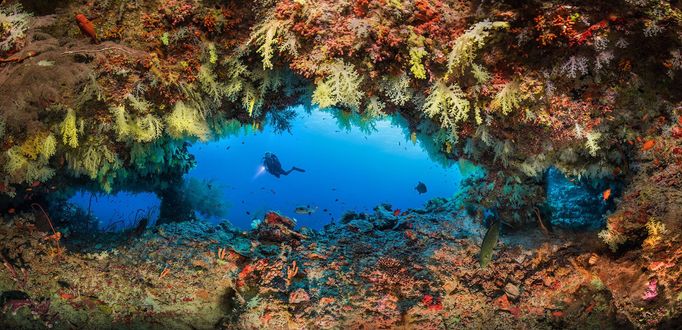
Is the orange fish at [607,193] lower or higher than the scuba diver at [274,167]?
lower

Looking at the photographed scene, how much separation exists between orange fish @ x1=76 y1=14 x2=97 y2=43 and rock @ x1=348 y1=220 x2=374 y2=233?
489cm

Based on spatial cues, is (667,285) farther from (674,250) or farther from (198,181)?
(198,181)

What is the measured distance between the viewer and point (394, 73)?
150 inches

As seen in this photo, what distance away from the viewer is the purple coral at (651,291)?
11.3 ft

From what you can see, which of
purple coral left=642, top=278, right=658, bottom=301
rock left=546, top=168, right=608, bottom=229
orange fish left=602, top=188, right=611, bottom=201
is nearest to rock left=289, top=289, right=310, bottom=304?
purple coral left=642, top=278, right=658, bottom=301

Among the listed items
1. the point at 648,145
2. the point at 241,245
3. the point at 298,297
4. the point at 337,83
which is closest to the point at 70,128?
the point at 241,245

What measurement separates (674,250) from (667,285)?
0.35 metres

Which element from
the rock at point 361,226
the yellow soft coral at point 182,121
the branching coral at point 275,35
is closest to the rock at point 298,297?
the rock at point 361,226

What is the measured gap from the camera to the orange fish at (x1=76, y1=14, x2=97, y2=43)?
12.7 feet

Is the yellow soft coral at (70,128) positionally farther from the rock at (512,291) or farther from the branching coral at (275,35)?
the rock at (512,291)

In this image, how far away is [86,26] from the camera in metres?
3.90

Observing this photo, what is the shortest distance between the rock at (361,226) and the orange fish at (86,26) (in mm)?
4894

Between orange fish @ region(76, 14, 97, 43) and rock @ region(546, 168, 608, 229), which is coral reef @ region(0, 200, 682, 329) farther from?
orange fish @ region(76, 14, 97, 43)

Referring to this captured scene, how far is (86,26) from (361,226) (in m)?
5.15
